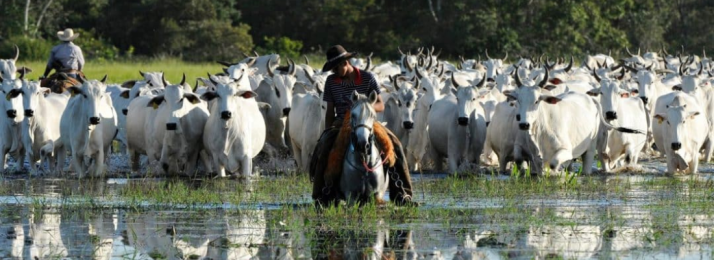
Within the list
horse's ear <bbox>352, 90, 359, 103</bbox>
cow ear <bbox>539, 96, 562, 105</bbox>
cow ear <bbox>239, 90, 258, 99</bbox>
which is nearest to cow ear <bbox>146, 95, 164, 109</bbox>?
cow ear <bbox>239, 90, 258, 99</bbox>

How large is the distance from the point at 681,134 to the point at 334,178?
26.0 feet

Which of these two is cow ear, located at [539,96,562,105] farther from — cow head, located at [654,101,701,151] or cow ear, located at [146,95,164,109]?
cow ear, located at [146,95,164,109]

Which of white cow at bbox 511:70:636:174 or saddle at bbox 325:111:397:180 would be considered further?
white cow at bbox 511:70:636:174

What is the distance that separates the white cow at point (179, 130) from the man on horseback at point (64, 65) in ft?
10.4

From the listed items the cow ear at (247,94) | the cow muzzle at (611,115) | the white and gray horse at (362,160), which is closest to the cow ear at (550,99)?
the cow muzzle at (611,115)

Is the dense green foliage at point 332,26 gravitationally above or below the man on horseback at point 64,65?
above

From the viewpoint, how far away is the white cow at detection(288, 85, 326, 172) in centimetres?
1981

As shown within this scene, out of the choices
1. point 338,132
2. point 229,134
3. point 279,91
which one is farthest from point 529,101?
point 338,132

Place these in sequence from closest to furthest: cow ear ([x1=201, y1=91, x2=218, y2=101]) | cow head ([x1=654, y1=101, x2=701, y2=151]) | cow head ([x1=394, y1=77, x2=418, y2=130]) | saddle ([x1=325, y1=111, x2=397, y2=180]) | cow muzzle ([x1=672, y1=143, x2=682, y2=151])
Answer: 1. saddle ([x1=325, y1=111, x2=397, y2=180])
2. cow ear ([x1=201, y1=91, x2=218, y2=101])
3. cow muzzle ([x1=672, y1=143, x2=682, y2=151])
4. cow head ([x1=654, y1=101, x2=701, y2=151])
5. cow head ([x1=394, y1=77, x2=418, y2=130])

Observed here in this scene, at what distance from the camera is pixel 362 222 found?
12.0m

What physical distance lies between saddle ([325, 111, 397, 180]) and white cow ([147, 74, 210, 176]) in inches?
256

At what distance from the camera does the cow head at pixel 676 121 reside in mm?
19337

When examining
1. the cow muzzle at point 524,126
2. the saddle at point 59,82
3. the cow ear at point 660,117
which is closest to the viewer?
the cow muzzle at point 524,126

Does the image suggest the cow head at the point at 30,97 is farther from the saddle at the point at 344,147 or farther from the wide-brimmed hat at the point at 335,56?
the saddle at the point at 344,147
